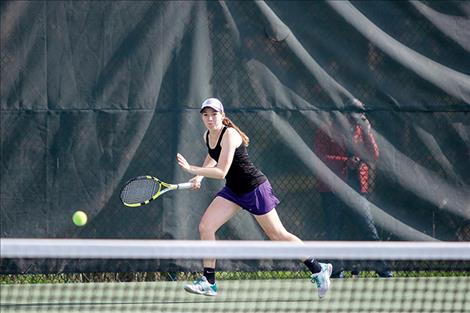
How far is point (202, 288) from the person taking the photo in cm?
561

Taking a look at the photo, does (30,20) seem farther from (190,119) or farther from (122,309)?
(122,309)

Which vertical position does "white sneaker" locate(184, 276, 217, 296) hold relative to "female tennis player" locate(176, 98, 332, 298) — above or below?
below

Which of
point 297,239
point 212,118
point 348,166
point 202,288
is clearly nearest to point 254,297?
point 202,288

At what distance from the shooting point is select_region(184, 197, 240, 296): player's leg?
18.4 feet

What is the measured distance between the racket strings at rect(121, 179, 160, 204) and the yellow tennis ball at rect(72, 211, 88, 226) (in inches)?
23.7

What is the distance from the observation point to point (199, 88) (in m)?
6.34

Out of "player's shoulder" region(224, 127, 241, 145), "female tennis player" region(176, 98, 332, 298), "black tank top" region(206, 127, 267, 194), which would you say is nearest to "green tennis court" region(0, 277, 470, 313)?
"female tennis player" region(176, 98, 332, 298)

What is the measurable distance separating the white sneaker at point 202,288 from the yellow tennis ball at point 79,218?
37.6 inches

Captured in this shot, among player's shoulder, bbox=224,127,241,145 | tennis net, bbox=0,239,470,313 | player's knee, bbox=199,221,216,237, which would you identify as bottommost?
tennis net, bbox=0,239,470,313

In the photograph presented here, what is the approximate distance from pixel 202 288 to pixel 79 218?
1.04m

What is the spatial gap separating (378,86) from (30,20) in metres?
2.25

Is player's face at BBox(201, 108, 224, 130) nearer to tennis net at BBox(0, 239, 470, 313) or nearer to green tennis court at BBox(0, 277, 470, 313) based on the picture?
tennis net at BBox(0, 239, 470, 313)

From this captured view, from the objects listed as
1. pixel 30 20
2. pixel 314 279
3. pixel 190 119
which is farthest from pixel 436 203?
pixel 30 20

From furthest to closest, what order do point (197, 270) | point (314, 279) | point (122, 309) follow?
1. point (197, 270)
2. point (314, 279)
3. point (122, 309)
